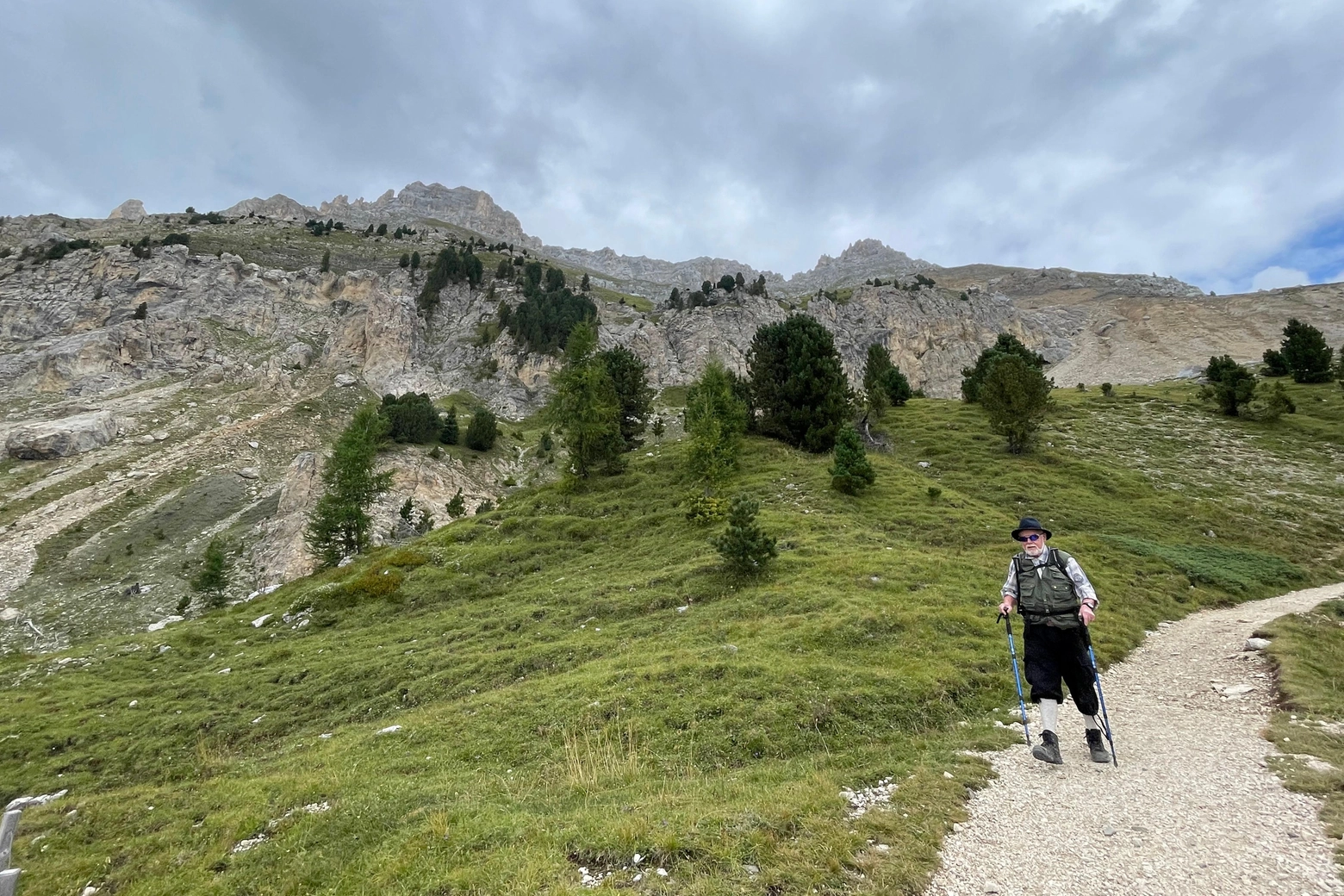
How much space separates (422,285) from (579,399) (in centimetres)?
11225

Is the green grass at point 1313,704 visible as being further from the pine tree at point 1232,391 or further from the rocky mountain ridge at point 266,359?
the rocky mountain ridge at point 266,359

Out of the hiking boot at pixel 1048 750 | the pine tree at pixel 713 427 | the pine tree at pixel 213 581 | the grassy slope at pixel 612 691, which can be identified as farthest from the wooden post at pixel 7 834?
the pine tree at pixel 213 581

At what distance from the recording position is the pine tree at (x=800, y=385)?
136 ft

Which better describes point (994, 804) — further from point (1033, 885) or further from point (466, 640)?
point (466, 640)

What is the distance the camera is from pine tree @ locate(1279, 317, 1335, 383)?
171ft

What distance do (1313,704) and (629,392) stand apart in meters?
44.2

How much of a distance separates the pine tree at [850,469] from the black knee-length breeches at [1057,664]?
22.4 m

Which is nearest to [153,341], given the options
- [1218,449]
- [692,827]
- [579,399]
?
[579,399]

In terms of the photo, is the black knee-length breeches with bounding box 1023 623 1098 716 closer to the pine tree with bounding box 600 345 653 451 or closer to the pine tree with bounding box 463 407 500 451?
the pine tree with bounding box 600 345 653 451

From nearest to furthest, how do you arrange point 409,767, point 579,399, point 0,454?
point 409,767, point 579,399, point 0,454

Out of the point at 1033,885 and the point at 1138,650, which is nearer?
the point at 1033,885

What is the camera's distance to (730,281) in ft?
477

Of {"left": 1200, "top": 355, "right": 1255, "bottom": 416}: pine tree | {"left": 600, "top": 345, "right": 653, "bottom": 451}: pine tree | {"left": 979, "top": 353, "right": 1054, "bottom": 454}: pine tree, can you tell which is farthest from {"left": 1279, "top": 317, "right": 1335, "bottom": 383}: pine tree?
{"left": 600, "top": 345, "right": 653, "bottom": 451}: pine tree

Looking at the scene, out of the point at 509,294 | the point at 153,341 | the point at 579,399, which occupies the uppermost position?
the point at 509,294
